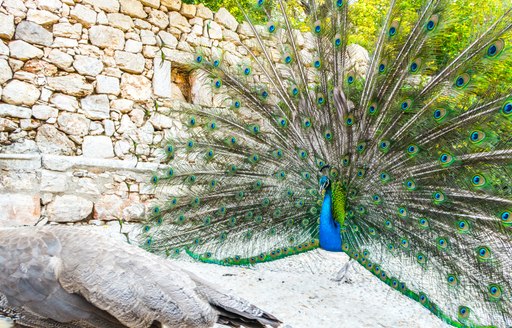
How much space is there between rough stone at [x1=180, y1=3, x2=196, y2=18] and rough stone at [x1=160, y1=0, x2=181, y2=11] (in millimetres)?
54

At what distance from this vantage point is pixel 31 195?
4.04 meters

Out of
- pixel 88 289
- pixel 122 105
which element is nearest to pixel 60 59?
pixel 122 105

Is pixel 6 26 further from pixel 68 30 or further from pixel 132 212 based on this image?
Answer: pixel 132 212

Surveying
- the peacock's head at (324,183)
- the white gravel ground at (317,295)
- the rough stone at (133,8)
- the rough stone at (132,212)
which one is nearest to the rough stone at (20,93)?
the rough stone at (133,8)

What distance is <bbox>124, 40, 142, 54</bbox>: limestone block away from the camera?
15.3 feet

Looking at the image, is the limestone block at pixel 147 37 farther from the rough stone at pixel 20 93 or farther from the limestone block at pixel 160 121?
the rough stone at pixel 20 93

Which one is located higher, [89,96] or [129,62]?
[129,62]

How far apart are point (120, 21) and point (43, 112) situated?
131cm

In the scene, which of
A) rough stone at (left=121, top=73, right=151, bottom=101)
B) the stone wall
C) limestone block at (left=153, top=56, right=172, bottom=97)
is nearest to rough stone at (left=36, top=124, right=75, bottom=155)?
the stone wall

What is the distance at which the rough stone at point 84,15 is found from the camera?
14.2 feet

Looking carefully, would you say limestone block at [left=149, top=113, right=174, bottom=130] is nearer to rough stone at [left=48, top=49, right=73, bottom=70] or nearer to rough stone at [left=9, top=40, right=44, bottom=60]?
rough stone at [left=48, top=49, right=73, bottom=70]

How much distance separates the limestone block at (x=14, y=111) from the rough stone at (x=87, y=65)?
2.19 ft

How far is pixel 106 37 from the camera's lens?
453 cm

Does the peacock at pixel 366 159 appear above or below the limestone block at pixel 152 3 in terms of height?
below
